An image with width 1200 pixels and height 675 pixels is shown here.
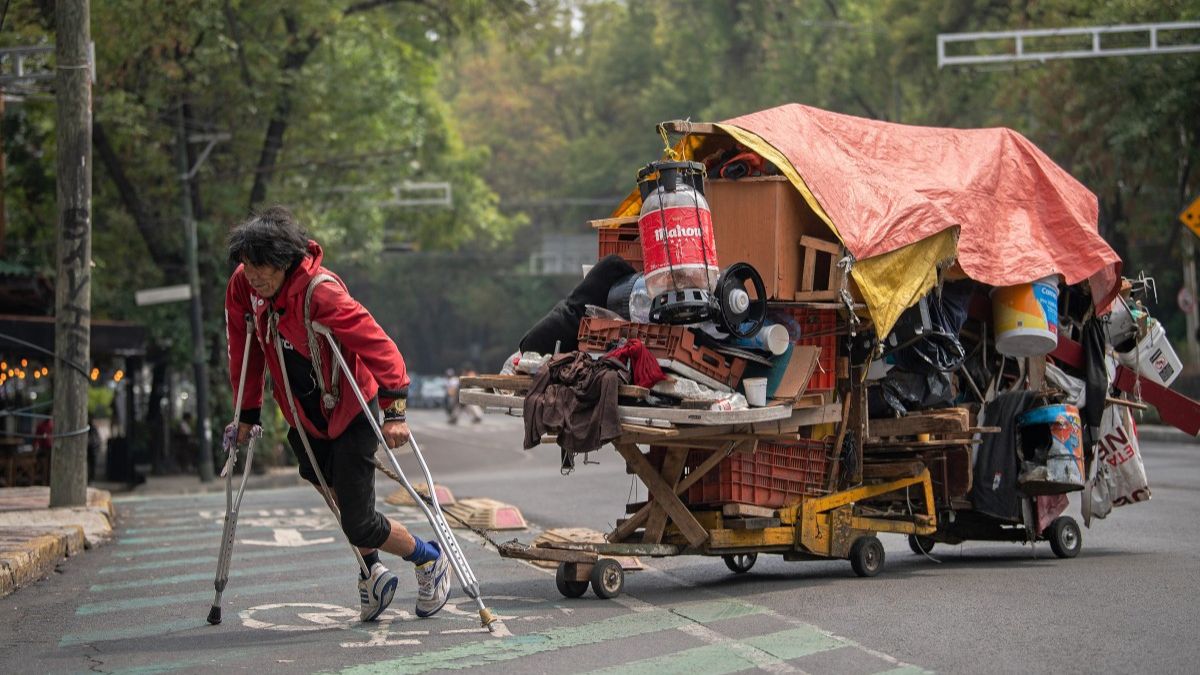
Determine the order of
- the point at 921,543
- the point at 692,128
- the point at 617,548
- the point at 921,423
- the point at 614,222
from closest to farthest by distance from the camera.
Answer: the point at 617,548
the point at 692,128
the point at 614,222
the point at 921,423
the point at 921,543

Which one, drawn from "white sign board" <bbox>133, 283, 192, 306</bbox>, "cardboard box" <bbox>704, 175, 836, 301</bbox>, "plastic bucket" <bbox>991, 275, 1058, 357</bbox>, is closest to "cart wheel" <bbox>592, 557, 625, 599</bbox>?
"cardboard box" <bbox>704, 175, 836, 301</bbox>

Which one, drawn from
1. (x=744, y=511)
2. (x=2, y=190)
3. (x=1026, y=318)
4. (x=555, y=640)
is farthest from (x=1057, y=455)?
(x=2, y=190)

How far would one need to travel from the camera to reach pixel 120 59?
24812mm

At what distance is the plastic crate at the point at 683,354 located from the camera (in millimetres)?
8414

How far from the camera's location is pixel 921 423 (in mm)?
9797

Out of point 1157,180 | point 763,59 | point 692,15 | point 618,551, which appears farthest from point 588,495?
point 692,15

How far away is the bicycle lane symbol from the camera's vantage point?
730 cm

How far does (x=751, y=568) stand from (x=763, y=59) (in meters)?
49.4

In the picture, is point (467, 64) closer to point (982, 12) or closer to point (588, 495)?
point (982, 12)

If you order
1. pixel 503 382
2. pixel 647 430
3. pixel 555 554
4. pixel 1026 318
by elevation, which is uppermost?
pixel 1026 318

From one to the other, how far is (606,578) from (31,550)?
460 centimetres

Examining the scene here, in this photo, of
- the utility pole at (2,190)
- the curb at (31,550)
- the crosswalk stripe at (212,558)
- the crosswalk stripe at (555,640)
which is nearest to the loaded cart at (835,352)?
the crosswalk stripe at (555,640)

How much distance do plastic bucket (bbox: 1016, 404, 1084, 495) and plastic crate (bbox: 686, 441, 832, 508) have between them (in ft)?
5.72

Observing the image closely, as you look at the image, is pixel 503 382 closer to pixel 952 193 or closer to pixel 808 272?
pixel 808 272
